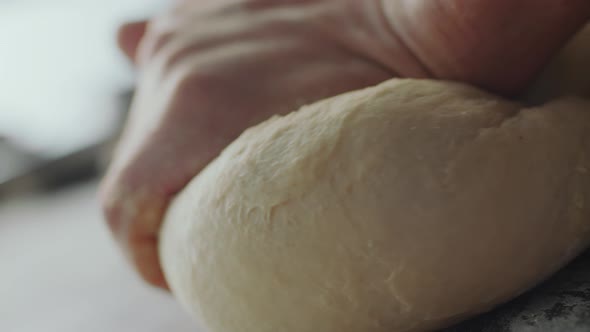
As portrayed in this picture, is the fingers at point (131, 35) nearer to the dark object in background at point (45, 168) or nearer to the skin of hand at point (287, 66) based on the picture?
the skin of hand at point (287, 66)

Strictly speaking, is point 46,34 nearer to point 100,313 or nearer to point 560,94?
point 100,313

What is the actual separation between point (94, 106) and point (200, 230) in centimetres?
100

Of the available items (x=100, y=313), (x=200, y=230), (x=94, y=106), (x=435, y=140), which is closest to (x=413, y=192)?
(x=435, y=140)

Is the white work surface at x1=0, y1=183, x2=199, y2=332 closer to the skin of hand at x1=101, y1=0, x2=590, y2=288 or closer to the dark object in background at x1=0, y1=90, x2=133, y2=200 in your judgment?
the dark object in background at x1=0, y1=90, x2=133, y2=200

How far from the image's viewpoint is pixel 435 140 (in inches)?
13.9

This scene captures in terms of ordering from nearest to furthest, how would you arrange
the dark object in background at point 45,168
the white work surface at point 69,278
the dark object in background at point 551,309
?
the dark object in background at point 551,309, the white work surface at point 69,278, the dark object in background at point 45,168

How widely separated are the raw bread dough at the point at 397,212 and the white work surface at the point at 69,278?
0.84ft

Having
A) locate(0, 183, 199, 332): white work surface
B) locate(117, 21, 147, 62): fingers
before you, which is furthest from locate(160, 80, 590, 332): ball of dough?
locate(117, 21, 147, 62): fingers

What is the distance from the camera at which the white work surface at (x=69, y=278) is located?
686 mm

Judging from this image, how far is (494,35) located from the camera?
0.42 m

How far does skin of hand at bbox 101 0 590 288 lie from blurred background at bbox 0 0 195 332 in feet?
0.69

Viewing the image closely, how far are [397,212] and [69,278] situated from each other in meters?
0.60

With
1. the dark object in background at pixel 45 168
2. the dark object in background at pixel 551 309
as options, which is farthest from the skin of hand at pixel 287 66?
the dark object in background at pixel 45 168

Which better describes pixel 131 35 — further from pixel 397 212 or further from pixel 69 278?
pixel 397 212
